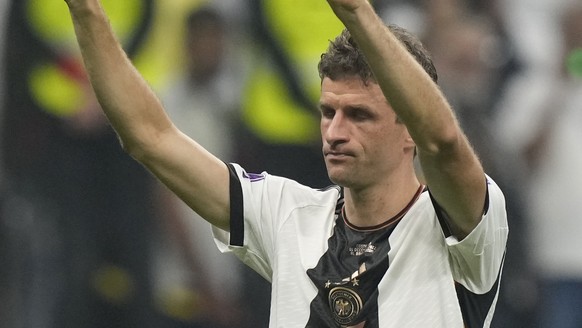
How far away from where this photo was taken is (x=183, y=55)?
5.68 metres

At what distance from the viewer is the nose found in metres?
3.37

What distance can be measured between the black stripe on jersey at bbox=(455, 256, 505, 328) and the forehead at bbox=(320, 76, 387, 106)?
0.62 meters

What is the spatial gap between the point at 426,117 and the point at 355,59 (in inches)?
19.5

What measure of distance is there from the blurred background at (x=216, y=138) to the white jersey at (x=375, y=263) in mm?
2024

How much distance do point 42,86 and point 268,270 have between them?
2.39 meters

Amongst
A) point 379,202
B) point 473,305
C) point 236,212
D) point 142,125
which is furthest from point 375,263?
point 142,125

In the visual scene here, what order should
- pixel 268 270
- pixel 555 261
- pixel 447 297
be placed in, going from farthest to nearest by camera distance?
pixel 555 261 → pixel 268 270 → pixel 447 297

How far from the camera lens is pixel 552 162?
18.5 feet

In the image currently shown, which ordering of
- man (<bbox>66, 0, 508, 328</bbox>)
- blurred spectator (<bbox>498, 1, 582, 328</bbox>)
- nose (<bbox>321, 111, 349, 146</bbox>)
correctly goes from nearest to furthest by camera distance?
man (<bbox>66, 0, 508, 328</bbox>) < nose (<bbox>321, 111, 349, 146</bbox>) < blurred spectator (<bbox>498, 1, 582, 328</bbox>)

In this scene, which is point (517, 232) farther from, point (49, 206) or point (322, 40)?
point (49, 206)

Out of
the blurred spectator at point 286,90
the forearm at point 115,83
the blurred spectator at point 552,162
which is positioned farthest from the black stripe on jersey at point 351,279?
the blurred spectator at point 552,162

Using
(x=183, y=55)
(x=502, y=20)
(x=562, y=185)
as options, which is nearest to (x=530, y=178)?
(x=562, y=185)

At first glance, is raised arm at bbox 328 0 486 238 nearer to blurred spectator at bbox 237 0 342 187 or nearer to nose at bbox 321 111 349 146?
nose at bbox 321 111 349 146

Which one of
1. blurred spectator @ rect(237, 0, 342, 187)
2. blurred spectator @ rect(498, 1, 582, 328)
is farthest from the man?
blurred spectator @ rect(498, 1, 582, 328)
